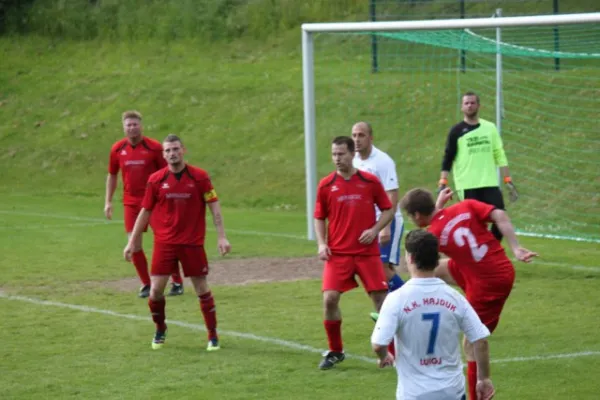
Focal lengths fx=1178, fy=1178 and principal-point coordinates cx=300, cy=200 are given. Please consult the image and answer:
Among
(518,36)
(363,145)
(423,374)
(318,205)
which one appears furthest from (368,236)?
(518,36)

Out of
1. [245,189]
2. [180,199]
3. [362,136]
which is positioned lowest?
[245,189]

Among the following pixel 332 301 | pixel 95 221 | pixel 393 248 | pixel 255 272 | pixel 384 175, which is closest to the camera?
pixel 332 301

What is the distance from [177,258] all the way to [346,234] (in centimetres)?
178

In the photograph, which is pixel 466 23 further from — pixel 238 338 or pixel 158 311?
pixel 158 311

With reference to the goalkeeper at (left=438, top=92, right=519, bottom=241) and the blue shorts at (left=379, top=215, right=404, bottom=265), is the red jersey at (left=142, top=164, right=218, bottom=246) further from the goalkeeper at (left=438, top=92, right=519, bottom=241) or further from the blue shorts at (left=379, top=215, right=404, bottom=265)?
the goalkeeper at (left=438, top=92, right=519, bottom=241)

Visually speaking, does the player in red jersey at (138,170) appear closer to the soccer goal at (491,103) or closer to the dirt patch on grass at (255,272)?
the dirt patch on grass at (255,272)

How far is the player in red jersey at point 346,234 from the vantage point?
33.0ft

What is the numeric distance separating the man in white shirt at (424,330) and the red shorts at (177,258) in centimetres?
480

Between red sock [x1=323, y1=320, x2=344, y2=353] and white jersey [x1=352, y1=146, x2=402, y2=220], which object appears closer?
red sock [x1=323, y1=320, x2=344, y2=353]

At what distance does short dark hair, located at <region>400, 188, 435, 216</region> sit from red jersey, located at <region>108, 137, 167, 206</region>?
6.65 meters

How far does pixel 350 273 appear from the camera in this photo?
10.1 metres

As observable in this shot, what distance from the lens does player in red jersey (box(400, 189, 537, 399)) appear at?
317 inches

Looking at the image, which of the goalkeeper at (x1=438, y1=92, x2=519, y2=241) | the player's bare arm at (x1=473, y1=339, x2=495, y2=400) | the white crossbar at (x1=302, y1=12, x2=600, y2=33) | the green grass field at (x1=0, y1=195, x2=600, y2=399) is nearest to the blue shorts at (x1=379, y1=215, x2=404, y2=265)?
the green grass field at (x1=0, y1=195, x2=600, y2=399)

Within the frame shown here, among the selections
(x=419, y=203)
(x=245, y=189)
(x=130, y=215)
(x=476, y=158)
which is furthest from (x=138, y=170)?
(x=245, y=189)
